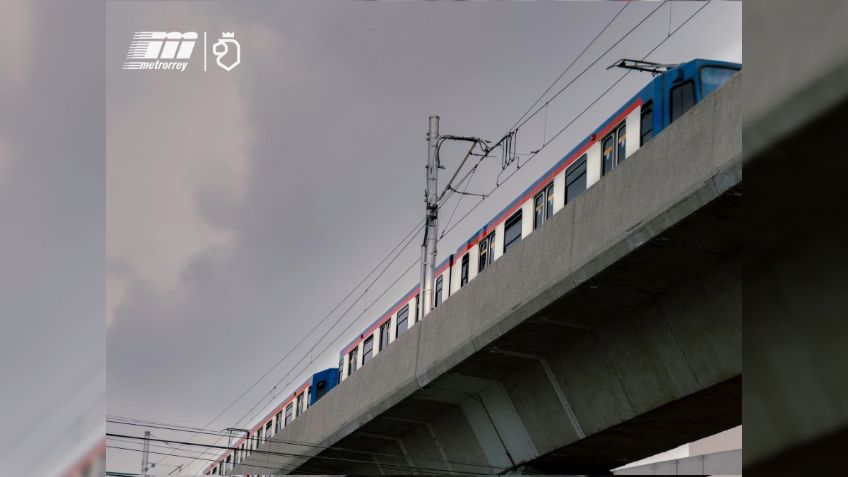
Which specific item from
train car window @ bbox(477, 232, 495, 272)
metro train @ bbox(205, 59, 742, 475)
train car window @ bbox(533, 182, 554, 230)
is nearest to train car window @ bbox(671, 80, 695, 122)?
metro train @ bbox(205, 59, 742, 475)

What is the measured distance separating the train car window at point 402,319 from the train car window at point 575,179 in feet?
27.5

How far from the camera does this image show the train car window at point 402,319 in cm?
2627

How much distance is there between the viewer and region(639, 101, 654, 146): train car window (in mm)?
16031

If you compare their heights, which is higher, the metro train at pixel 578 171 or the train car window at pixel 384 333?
the train car window at pixel 384 333

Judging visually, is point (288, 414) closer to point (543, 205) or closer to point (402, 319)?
point (402, 319)

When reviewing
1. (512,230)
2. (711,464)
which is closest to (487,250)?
(512,230)

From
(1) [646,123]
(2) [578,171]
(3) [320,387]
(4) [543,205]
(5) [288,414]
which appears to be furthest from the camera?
(5) [288,414]

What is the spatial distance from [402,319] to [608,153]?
34.7 feet

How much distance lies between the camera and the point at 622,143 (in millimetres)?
16812

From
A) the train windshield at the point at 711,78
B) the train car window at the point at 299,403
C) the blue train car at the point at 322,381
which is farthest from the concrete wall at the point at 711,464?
the train windshield at the point at 711,78

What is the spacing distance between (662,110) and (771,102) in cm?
1527

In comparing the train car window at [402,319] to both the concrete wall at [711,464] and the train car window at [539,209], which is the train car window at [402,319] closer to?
the train car window at [539,209]

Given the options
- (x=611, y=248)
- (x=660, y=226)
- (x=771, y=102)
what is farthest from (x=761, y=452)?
(x=611, y=248)

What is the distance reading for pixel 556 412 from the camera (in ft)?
48.9
